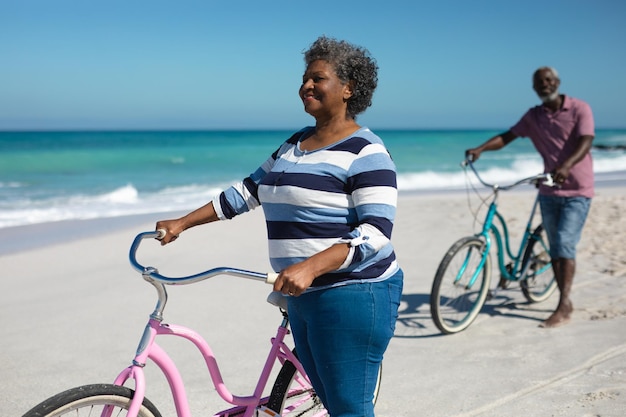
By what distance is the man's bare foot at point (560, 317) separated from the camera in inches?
212

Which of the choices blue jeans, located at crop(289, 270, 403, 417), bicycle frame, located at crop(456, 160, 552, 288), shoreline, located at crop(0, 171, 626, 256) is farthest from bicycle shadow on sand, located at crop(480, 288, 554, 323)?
shoreline, located at crop(0, 171, 626, 256)

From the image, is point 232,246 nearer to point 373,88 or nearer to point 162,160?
point 373,88

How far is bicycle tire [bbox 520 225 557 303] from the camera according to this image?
5.84m

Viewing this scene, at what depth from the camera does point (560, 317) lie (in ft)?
17.8

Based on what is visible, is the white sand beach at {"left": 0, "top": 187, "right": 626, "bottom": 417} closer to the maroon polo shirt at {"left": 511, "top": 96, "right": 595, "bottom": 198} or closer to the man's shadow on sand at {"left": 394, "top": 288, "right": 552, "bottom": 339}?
the man's shadow on sand at {"left": 394, "top": 288, "right": 552, "bottom": 339}

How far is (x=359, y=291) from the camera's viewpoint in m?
2.33

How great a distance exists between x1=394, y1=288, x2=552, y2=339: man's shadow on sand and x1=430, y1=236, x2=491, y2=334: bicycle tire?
13 centimetres

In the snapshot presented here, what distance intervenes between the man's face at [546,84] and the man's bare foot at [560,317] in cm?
162

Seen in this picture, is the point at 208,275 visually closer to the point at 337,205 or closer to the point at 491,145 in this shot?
the point at 337,205

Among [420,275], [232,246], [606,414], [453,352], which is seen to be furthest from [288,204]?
[232,246]

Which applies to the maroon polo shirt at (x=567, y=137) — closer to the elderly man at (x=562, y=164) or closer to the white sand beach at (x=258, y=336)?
the elderly man at (x=562, y=164)

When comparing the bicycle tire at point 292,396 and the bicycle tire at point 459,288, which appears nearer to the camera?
the bicycle tire at point 292,396

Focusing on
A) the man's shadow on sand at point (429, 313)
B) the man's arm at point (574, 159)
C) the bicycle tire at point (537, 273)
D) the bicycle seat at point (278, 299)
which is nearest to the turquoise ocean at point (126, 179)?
the man's shadow on sand at point (429, 313)

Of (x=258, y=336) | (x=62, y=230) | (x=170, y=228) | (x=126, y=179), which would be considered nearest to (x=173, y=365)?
(x=170, y=228)
